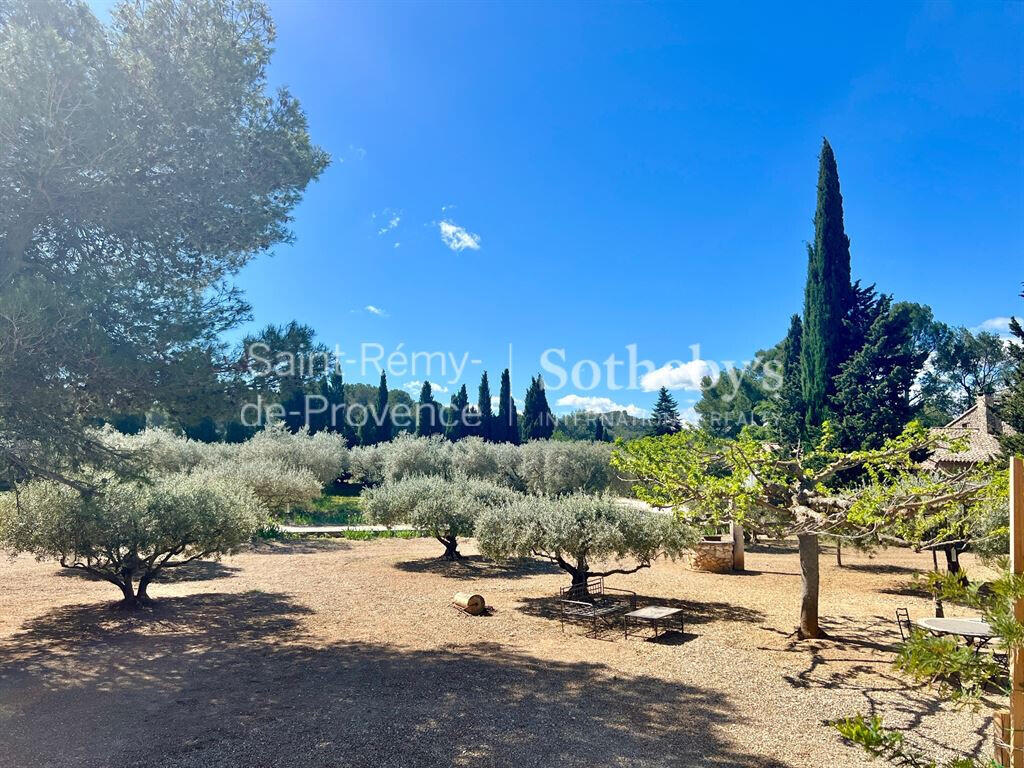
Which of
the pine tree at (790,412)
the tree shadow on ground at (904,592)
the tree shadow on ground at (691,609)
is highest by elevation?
the pine tree at (790,412)

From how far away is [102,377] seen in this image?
720cm

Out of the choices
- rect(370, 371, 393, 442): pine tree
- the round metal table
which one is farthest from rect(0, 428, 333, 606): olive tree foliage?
rect(370, 371, 393, 442): pine tree

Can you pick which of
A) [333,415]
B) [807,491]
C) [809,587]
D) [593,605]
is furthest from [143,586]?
[333,415]

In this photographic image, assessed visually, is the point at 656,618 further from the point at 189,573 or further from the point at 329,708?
the point at 189,573

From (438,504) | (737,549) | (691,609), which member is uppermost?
(438,504)

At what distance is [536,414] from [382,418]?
14.7 meters

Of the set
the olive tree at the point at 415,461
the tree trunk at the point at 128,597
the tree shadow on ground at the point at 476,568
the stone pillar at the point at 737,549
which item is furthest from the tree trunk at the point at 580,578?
the olive tree at the point at 415,461

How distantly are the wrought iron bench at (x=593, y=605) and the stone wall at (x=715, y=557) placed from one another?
4.13 meters

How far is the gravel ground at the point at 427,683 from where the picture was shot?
17.8ft

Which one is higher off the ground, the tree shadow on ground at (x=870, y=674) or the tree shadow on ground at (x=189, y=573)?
the tree shadow on ground at (x=870, y=674)

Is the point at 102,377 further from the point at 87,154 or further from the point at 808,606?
the point at 808,606

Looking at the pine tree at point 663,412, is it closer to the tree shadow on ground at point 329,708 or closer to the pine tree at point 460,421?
the pine tree at point 460,421

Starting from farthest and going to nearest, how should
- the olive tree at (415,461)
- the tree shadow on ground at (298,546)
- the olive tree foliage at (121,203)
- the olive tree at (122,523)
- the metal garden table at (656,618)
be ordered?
the olive tree at (415,461) < the tree shadow on ground at (298,546) < the olive tree at (122,523) < the metal garden table at (656,618) < the olive tree foliage at (121,203)

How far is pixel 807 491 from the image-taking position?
9.30m
